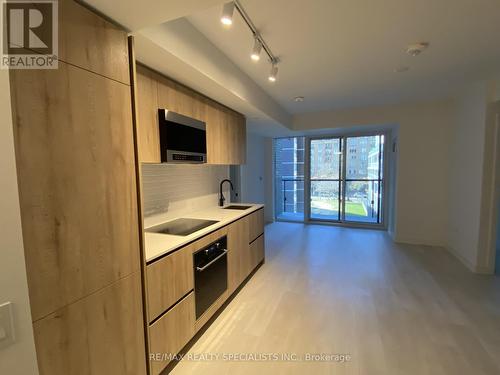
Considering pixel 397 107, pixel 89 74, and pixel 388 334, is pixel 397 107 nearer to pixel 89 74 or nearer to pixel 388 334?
pixel 388 334

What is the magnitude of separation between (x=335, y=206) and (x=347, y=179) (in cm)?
77

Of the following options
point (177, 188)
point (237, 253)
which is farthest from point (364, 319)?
point (177, 188)

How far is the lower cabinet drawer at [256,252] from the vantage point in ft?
10.5

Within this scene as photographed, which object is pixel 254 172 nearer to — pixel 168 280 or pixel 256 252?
pixel 256 252

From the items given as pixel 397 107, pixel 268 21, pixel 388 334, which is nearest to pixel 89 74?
pixel 268 21

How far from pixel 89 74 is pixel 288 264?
11.0ft

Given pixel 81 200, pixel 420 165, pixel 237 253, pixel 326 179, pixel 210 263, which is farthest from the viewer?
pixel 326 179

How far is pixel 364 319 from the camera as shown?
7.60ft

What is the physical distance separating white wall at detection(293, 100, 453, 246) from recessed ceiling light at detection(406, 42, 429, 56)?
7.75 ft

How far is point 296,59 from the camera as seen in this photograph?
2520 millimetres

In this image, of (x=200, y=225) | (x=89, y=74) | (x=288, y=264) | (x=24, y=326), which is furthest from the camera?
(x=288, y=264)
